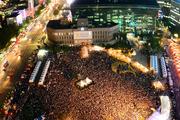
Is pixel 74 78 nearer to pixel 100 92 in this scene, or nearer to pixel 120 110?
pixel 100 92

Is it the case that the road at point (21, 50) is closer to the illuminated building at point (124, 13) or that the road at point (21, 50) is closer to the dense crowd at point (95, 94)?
the dense crowd at point (95, 94)

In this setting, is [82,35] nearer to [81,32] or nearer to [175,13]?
[81,32]

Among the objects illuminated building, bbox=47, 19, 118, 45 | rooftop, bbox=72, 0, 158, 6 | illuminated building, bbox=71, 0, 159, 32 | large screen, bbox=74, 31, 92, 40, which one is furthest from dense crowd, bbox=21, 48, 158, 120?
rooftop, bbox=72, 0, 158, 6

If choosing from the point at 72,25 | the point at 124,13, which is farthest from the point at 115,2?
the point at 72,25

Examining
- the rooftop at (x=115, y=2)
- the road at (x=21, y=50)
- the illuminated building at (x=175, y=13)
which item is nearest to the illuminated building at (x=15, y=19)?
the road at (x=21, y=50)

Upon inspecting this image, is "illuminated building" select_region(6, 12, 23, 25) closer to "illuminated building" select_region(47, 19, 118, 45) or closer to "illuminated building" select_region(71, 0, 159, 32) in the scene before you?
"illuminated building" select_region(47, 19, 118, 45)
